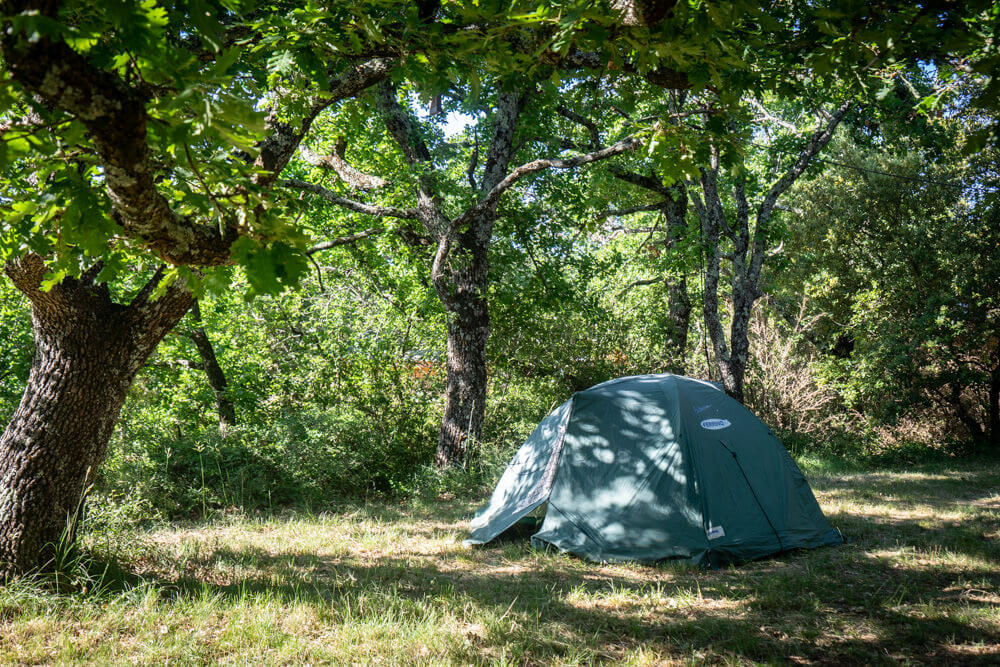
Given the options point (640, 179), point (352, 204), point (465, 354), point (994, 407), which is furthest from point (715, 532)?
point (994, 407)

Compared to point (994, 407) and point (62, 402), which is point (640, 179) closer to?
point (994, 407)

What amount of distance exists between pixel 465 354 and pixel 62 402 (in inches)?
224

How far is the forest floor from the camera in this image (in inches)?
138

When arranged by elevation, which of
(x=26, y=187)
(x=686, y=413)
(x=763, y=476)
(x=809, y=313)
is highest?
(x=809, y=313)

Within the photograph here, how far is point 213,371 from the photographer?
11992 mm

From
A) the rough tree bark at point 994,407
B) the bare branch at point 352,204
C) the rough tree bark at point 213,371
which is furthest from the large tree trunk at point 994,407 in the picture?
the rough tree bark at point 213,371

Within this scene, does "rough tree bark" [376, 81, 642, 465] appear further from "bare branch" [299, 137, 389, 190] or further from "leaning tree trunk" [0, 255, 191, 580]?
"leaning tree trunk" [0, 255, 191, 580]

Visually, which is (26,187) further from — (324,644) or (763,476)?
(763,476)

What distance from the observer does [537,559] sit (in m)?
5.69

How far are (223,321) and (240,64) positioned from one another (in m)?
9.21

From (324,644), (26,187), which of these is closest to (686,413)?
(324,644)

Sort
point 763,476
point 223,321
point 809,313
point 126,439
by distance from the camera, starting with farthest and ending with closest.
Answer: point 809,313 < point 223,321 < point 126,439 < point 763,476

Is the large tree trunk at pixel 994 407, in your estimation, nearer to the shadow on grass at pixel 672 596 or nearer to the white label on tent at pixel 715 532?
the shadow on grass at pixel 672 596

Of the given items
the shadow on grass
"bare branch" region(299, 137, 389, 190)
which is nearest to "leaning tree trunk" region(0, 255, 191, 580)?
the shadow on grass
